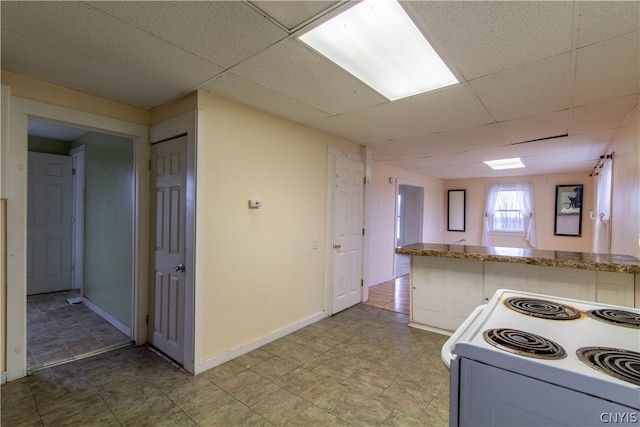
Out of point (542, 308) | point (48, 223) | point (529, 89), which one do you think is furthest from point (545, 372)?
point (48, 223)

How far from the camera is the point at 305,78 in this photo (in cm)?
217

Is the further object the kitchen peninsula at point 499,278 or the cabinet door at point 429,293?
the cabinet door at point 429,293

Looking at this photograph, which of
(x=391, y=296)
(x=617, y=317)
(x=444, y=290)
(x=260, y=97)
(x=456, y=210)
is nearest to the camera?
(x=617, y=317)

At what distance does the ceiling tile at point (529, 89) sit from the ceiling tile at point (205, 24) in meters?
1.59

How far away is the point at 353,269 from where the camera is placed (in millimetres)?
4219

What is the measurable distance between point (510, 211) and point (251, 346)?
6883 mm

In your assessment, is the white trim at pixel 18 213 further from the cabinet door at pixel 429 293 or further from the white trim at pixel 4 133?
the cabinet door at pixel 429 293

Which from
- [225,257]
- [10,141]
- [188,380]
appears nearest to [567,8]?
[225,257]

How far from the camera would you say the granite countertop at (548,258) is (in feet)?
7.72

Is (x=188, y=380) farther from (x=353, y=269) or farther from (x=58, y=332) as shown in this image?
(x=353, y=269)

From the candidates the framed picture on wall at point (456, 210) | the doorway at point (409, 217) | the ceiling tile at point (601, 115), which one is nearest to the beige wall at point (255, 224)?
the ceiling tile at point (601, 115)

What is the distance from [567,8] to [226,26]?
1.68 meters

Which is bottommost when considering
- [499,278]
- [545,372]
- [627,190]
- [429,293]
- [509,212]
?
[429,293]

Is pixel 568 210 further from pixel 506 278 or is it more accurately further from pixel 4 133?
pixel 4 133
